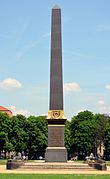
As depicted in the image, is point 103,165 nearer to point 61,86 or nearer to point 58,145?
point 58,145

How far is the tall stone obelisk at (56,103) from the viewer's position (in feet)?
98.3

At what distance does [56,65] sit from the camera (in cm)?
3111

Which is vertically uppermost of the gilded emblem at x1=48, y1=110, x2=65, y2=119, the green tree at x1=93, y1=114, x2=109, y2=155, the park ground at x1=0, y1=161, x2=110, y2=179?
the green tree at x1=93, y1=114, x2=109, y2=155

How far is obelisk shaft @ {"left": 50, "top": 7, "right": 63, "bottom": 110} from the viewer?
30.5 m

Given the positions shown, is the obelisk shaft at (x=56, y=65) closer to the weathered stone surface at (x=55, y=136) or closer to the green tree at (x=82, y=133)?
the weathered stone surface at (x=55, y=136)

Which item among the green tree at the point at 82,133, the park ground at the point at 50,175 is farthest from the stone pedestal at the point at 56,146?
the green tree at the point at 82,133

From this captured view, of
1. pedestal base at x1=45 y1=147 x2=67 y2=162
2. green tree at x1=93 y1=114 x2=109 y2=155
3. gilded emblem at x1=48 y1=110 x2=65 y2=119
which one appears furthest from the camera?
green tree at x1=93 y1=114 x2=109 y2=155

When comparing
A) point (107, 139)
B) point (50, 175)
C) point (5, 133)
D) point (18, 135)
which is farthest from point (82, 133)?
point (50, 175)

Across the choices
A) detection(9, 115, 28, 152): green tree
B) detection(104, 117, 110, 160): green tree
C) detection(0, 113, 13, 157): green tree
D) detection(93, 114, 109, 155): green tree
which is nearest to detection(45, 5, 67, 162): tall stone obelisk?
detection(0, 113, 13, 157): green tree

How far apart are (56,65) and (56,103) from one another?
122 inches

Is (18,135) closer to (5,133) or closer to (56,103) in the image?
(5,133)

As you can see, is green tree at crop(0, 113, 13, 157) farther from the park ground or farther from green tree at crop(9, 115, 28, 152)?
the park ground

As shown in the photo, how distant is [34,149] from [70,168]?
3854 centimetres

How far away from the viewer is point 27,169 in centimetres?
2734
